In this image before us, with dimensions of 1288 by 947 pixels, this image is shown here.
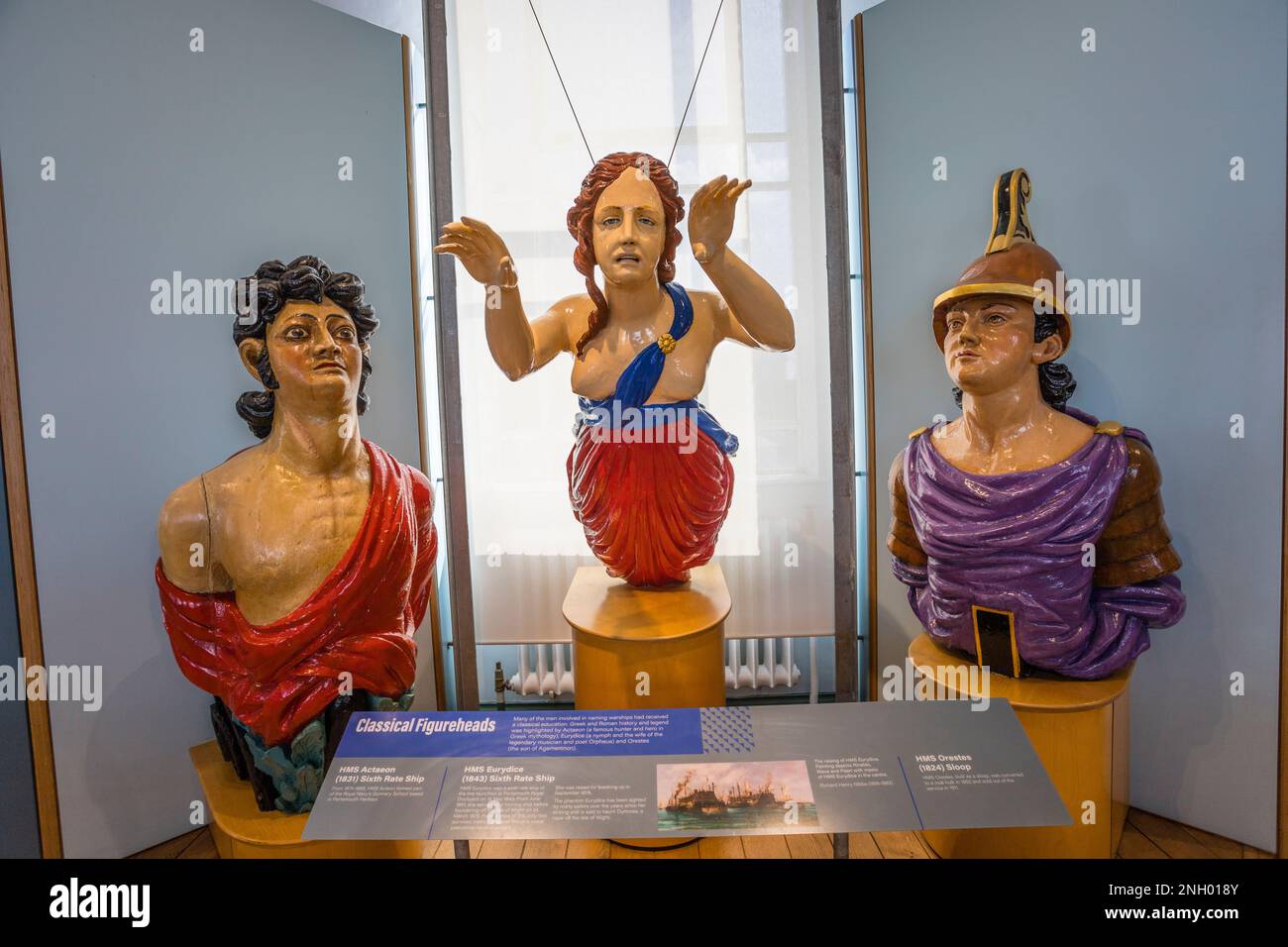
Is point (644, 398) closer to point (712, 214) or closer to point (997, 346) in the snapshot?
point (712, 214)

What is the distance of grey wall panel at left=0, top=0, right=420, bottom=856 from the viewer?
2021 millimetres

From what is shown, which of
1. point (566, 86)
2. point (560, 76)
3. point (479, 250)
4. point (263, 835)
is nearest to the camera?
point (263, 835)

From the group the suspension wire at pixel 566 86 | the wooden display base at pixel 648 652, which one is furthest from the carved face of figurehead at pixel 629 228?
the wooden display base at pixel 648 652

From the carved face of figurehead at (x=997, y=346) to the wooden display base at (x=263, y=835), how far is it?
5.42 feet

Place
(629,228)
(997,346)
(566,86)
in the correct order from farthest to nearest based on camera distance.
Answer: (566,86) → (629,228) → (997,346)

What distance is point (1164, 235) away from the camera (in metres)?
2.20

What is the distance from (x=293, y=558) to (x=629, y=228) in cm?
111

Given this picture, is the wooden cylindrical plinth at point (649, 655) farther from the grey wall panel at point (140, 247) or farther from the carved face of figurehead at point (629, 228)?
the grey wall panel at point (140, 247)

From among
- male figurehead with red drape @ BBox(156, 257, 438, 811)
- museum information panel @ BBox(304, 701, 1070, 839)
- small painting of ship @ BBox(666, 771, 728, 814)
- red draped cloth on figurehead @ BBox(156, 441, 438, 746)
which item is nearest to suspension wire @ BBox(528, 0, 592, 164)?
male figurehead with red drape @ BBox(156, 257, 438, 811)

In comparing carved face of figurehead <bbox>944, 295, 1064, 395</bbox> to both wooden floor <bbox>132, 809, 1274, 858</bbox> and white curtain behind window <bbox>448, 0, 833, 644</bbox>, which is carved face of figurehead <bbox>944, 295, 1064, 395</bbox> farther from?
wooden floor <bbox>132, 809, 1274, 858</bbox>

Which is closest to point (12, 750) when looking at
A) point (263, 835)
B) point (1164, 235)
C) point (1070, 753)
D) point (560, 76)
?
point (263, 835)
